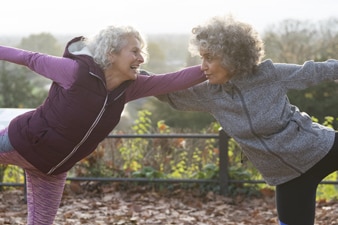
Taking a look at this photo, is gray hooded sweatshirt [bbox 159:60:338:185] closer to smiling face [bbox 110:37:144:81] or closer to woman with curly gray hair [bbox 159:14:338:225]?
woman with curly gray hair [bbox 159:14:338:225]

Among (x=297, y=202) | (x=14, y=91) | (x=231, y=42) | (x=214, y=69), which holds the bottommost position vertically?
(x=14, y=91)

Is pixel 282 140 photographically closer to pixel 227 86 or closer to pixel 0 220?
pixel 227 86

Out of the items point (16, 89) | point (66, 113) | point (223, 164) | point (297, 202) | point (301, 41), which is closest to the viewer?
point (66, 113)

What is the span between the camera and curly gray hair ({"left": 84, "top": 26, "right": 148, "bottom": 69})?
324cm

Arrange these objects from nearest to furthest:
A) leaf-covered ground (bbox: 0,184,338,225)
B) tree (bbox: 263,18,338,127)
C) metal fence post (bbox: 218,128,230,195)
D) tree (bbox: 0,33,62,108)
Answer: leaf-covered ground (bbox: 0,184,338,225), metal fence post (bbox: 218,128,230,195), tree (bbox: 263,18,338,127), tree (bbox: 0,33,62,108)

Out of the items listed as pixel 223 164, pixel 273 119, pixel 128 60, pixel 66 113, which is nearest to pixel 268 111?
pixel 273 119

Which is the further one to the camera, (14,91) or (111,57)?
(14,91)

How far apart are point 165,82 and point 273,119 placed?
24.3 inches

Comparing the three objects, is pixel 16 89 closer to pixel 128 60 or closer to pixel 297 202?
pixel 128 60

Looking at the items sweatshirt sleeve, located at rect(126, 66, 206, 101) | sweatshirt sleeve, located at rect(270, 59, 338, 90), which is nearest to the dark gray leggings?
sweatshirt sleeve, located at rect(270, 59, 338, 90)

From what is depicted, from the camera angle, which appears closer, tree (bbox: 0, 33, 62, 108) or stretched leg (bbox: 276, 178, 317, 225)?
stretched leg (bbox: 276, 178, 317, 225)

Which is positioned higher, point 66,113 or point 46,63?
point 46,63

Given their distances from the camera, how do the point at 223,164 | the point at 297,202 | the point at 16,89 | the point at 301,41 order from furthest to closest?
1. the point at 16,89
2. the point at 301,41
3. the point at 223,164
4. the point at 297,202

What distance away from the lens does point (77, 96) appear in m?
3.20
